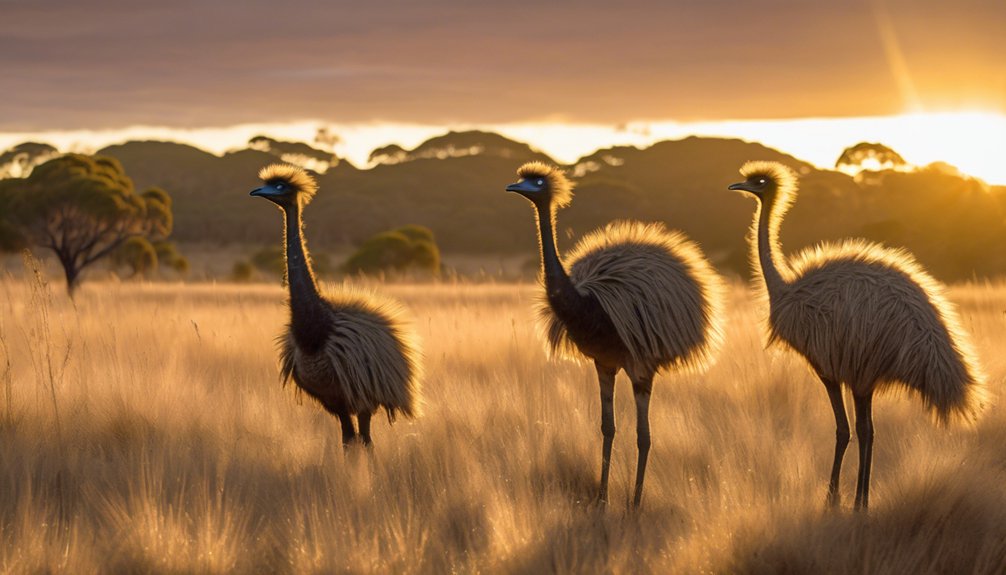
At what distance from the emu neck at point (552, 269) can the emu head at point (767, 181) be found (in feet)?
4.72

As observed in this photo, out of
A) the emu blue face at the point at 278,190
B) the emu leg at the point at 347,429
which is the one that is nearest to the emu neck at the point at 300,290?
the emu blue face at the point at 278,190

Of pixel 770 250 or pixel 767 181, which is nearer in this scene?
pixel 770 250

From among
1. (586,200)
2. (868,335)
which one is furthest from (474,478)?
(586,200)

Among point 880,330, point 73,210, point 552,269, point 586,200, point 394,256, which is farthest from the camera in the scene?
point 586,200

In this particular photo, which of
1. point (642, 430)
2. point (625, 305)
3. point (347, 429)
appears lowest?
point (347, 429)

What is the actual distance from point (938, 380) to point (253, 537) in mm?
3738

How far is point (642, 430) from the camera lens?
6.18 metres

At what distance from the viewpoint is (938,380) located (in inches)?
223

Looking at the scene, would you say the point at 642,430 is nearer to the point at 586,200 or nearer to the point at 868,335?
the point at 868,335

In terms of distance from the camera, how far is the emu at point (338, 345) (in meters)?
6.66

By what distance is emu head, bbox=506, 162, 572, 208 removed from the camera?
598 cm

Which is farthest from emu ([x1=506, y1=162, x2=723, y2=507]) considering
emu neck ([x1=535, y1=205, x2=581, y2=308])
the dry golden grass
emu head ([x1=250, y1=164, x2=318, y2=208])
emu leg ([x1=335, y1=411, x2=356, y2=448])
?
emu head ([x1=250, y1=164, x2=318, y2=208])

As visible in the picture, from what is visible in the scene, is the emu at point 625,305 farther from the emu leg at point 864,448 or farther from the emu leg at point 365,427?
the emu leg at point 365,427

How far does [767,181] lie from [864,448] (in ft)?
6.01
